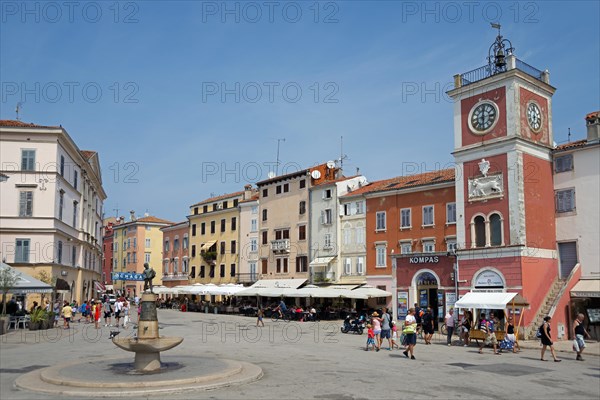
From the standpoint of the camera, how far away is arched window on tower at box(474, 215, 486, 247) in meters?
34.0

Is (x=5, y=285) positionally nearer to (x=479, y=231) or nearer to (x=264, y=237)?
Result: (x=479, y=231)

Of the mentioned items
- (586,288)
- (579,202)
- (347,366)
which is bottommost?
(347,366)

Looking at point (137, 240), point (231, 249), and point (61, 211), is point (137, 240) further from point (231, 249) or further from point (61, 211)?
point (61, 211)

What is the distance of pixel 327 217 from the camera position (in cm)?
5238

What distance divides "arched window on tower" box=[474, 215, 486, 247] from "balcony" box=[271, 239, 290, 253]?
24.8 meters

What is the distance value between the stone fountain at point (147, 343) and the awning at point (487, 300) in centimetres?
1724

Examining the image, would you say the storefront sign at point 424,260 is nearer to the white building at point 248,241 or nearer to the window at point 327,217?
the window at point 327,217

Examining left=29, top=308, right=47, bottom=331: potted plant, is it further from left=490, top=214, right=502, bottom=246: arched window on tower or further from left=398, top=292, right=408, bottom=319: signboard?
left=490, top=214, right=502, bottom=246: arched window on tower

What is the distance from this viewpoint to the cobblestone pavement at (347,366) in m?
13.7

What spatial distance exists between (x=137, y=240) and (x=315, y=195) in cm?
4552

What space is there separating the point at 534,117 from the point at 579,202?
5343mm

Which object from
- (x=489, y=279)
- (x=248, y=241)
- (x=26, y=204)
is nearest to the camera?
(x=489, y=279)

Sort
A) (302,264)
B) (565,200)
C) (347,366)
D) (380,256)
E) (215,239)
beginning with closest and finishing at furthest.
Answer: (347,366) < (565,200) < (380,256) < (302,264) < (215,239)

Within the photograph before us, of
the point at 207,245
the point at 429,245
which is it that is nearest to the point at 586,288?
the point at 429,245
